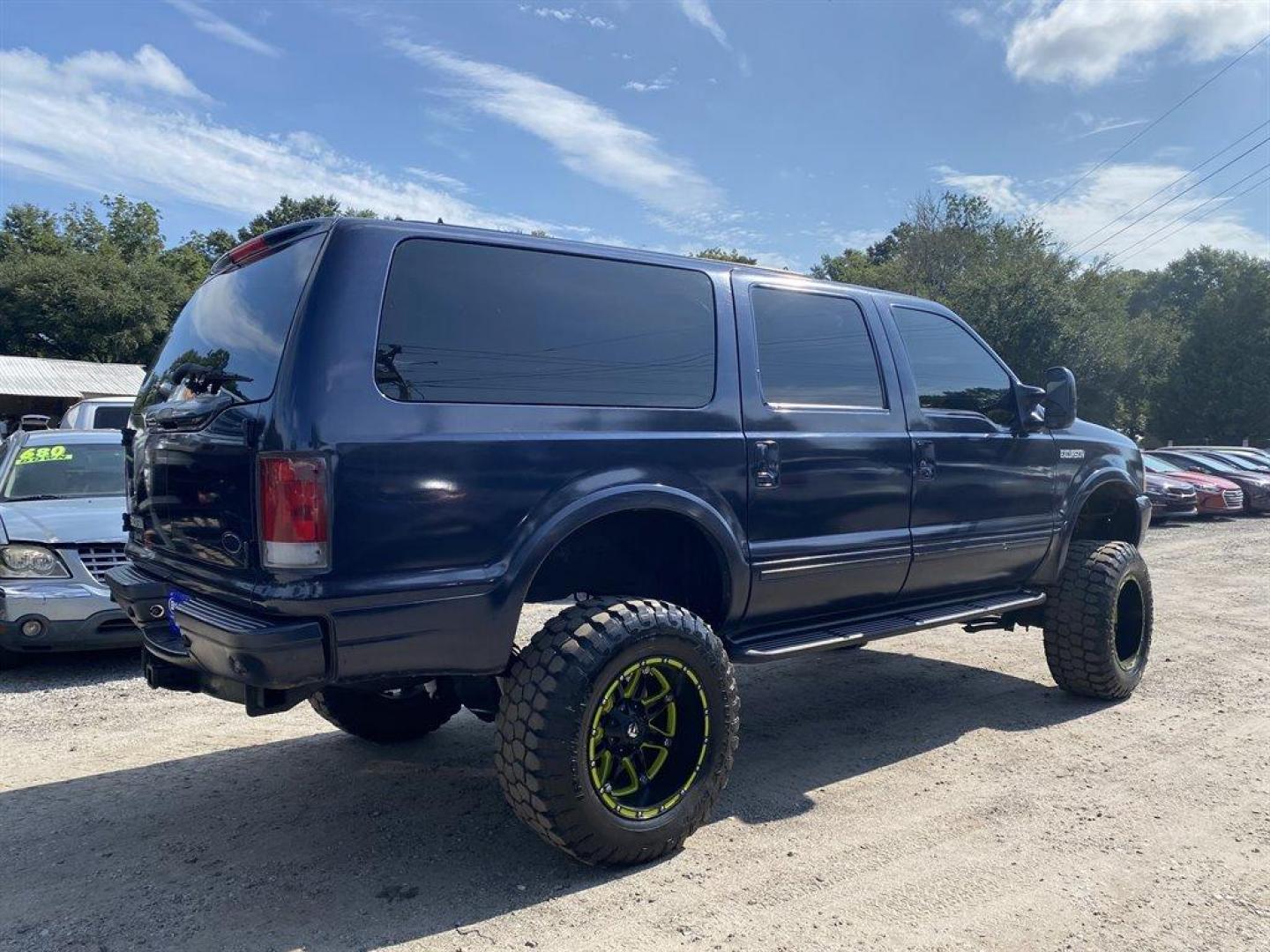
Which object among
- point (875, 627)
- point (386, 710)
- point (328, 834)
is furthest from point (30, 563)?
point (875, 627)

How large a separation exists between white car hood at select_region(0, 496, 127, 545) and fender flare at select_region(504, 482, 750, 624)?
4015 mm

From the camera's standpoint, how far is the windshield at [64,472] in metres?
6.54

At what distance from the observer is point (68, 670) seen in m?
5.93

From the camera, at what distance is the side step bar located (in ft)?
11.8

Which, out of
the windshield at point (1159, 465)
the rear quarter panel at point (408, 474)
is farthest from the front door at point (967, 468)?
the windshield at point (1159, 465)

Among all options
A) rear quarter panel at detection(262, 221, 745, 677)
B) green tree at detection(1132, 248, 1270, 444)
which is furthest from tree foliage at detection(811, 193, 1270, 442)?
rear quarter panel at detection(262, 221, 745, 677)

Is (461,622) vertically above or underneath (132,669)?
above

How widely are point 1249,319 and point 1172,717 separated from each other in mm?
40186

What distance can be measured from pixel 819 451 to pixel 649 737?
1386 mm

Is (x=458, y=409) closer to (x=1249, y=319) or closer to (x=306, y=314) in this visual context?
(x=306, y=314)

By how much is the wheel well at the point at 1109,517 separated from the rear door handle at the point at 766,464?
9.31 feet

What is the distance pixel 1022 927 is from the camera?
2730 millimetres

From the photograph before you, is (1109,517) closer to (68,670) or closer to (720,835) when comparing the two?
(720,835)

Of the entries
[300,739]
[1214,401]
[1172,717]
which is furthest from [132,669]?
[1214,401]
